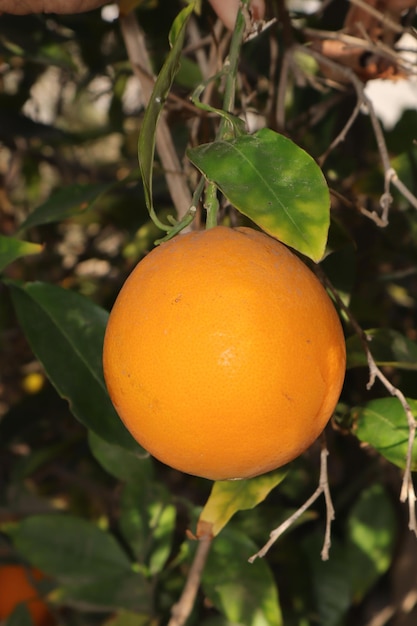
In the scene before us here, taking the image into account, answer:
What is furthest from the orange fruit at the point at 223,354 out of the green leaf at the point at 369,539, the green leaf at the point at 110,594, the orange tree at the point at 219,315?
the green leaf at the point at 369,539

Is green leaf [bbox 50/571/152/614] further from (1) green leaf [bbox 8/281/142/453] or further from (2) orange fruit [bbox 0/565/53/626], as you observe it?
(1) green leaf [bbox 8/281/142/453]

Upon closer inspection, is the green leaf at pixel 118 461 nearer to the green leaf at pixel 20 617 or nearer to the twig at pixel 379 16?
the green leaf at pixel 20 617

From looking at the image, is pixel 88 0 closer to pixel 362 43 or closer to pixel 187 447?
pixel 362 43

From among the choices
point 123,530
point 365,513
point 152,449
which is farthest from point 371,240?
point 152,449

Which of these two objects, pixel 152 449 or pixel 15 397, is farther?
pixel 15 397

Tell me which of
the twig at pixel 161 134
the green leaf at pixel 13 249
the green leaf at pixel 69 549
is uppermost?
the twig at pixel 161 134

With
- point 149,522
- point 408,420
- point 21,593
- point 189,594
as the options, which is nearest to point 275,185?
point 408,420

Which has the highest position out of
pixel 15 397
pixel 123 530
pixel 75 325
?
pixel 75 325
